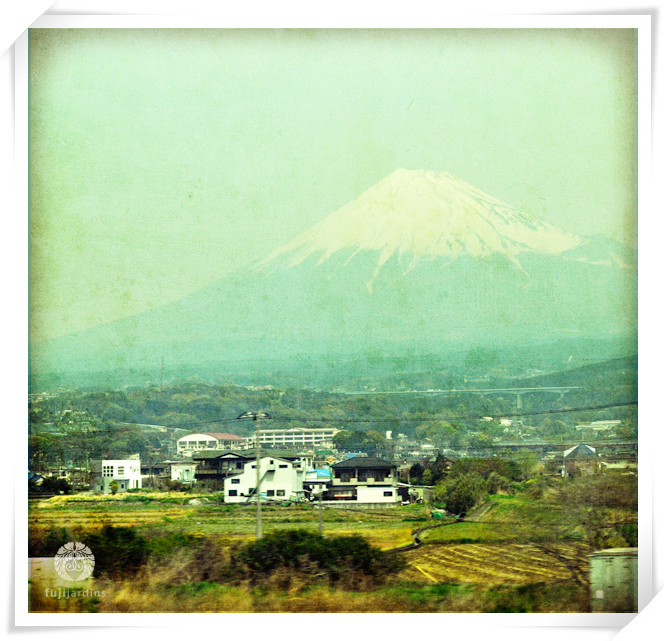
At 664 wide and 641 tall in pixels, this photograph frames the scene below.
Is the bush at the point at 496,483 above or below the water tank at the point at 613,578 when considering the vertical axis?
above

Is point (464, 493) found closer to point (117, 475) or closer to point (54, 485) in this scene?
point (117, 475)

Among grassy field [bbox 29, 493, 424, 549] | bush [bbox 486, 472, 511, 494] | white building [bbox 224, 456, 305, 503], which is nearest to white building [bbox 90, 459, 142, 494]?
grassy field [bbox 29, 493, 424, 549]

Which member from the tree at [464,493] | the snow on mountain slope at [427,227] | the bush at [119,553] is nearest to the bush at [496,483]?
the tree at [464,493]

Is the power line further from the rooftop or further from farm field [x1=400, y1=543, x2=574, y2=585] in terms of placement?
farm field [x1=400, y1=543, x2=574, y2=585]

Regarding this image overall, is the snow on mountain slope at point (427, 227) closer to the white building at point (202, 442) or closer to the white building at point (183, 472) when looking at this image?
the white building at point (202, 442)

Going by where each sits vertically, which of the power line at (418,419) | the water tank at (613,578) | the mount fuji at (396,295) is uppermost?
the mount fuji at (396,295)
